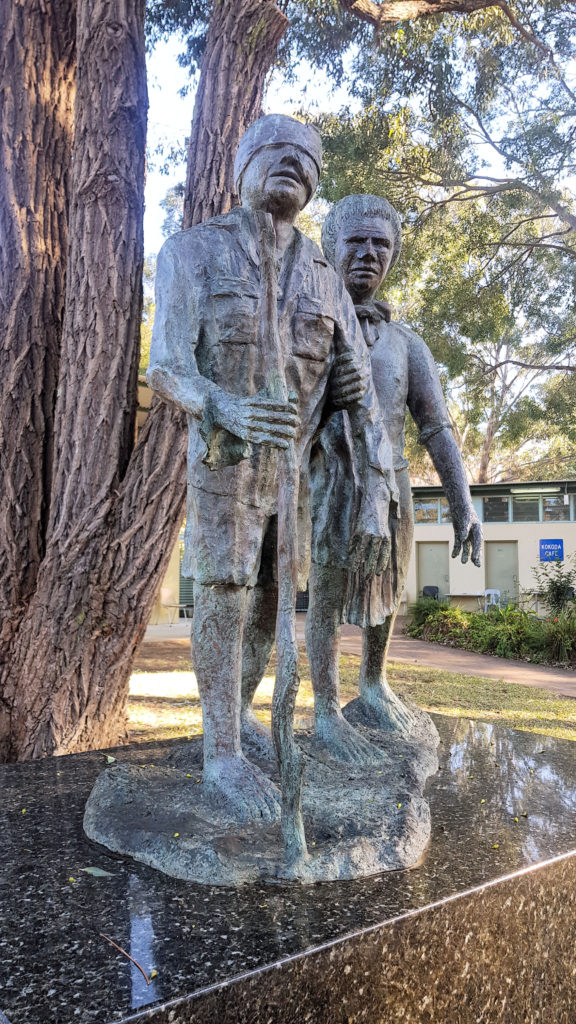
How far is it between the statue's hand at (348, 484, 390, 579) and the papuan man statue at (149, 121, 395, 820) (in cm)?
32

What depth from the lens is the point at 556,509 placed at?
816 inches

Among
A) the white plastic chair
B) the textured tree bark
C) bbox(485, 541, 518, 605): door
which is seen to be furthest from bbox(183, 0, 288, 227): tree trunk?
bbox(485, 541, 518, 605): door

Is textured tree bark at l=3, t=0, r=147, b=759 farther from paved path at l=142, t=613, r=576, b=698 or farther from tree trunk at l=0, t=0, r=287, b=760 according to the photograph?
paved path at l=142, t=613, r=576, b=698

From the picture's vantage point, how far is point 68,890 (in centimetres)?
198

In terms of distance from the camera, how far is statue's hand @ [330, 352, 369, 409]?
2.61 meters

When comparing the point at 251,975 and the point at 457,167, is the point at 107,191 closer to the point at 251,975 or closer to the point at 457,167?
the point at 251,975

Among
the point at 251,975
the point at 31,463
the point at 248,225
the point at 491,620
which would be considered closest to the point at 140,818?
the point at 251,975

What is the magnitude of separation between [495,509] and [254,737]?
19.1 m

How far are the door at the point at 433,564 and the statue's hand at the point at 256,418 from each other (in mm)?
19795

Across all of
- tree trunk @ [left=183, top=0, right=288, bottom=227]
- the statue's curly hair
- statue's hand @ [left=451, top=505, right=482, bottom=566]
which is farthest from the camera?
tree trunk @ [left=183, top=0, right=288, bottom=227]

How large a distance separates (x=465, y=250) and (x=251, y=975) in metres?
11.9

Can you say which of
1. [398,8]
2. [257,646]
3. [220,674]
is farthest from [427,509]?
[220,674]

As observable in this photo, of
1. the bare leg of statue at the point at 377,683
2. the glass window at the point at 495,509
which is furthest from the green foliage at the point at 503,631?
the bare leg of statue at the point at 377,683

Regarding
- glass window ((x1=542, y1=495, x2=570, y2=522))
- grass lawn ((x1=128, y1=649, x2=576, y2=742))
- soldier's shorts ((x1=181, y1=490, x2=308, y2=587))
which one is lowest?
grass lawn ((x1=128, y1=649, x2=576, y2=742))
